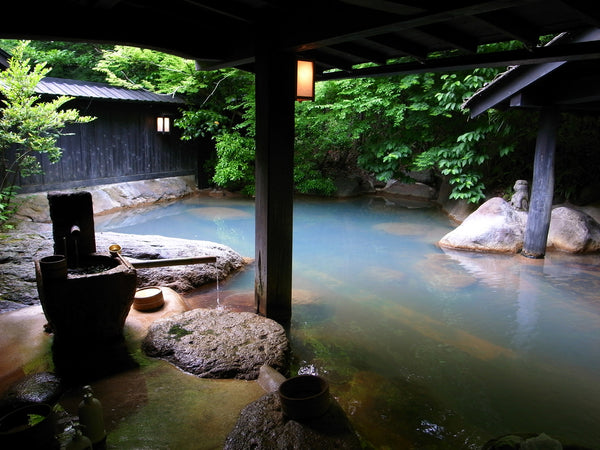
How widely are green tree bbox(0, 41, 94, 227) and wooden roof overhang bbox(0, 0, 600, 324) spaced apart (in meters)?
5.78

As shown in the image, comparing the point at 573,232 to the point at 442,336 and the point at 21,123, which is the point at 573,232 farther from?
the point at 21,123

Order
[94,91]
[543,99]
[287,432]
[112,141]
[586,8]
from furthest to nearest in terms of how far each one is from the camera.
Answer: [112,141] → [94,91] → [543,99] → [586,8] → [287,432]

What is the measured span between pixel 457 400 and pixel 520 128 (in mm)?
9098

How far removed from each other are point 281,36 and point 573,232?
7571 mm

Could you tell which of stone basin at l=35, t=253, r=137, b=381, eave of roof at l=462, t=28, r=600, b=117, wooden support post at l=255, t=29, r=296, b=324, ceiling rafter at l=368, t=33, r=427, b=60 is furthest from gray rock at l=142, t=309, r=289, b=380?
eave of roof at l=462, t=28, r=600, b=117

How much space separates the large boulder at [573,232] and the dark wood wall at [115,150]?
39.9 ft

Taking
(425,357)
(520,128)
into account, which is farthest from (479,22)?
(520,128)

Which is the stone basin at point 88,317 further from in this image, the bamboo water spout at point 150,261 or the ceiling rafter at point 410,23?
the ceiling rafter at point 410,23

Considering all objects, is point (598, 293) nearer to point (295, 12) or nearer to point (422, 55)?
point (422, 55)

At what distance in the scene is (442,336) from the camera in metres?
5.27

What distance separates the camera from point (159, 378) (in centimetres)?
367

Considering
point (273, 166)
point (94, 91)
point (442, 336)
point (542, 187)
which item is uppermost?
point (94, 91)

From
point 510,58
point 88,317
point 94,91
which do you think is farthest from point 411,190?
point 88,317

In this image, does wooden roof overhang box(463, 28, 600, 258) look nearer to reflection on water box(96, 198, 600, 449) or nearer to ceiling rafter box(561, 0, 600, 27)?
reflection on water box(96, 198, 600, 449)
